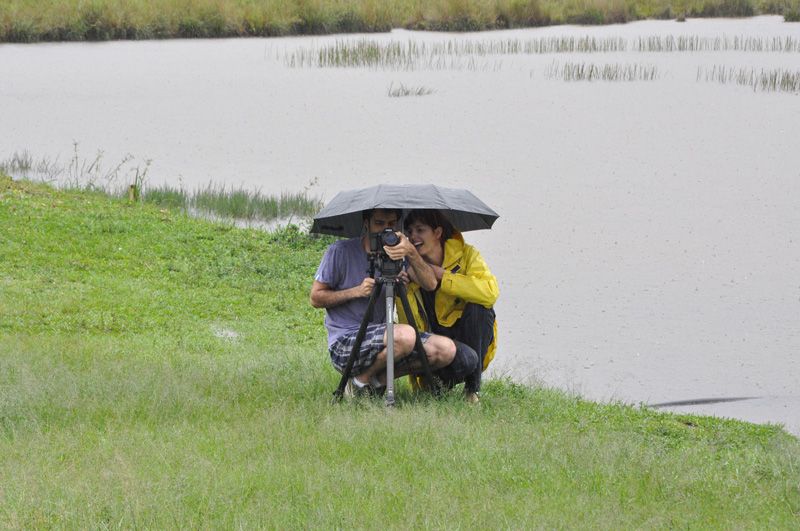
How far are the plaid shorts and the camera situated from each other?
0.38 metres

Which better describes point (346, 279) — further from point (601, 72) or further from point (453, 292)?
point (601, 72)

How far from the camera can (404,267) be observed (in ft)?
17.3

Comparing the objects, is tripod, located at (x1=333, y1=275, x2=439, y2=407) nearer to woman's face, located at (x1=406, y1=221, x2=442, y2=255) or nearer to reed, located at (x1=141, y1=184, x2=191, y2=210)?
woman's face, located at (x1=406, y1=221, x2=442, y2=255)

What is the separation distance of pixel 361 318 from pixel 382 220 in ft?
1.68

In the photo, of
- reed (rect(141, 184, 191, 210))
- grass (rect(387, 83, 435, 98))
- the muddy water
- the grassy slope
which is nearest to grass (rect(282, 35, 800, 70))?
the muddy water

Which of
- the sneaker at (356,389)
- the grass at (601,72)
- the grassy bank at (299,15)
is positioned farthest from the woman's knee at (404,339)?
the grassy bank at (299,15)

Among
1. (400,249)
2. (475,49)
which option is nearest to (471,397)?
(400,249)

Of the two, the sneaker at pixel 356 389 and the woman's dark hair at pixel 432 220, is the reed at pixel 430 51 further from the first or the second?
the sneaker at pixel 356 389

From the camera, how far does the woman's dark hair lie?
532 centimetres

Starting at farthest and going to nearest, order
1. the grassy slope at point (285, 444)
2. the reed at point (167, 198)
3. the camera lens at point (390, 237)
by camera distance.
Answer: the reed at point (167, 198) < the camera lens at point (390, 237) < the grassy slope at point (285, 444)

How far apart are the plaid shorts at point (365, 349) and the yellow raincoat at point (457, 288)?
0.50 feet

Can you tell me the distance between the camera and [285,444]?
4539mm

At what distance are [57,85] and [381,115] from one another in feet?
20.9

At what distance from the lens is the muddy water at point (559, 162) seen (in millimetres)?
8516
